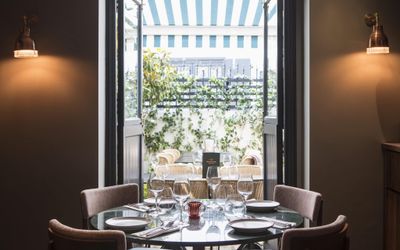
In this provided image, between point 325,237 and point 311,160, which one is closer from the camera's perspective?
point 325,237

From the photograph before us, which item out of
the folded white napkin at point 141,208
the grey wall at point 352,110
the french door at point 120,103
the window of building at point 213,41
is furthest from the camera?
the window of building at point 213,41

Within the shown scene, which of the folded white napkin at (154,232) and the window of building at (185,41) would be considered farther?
the window of building at (185,41)

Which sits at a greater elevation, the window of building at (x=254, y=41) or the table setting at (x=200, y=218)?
the window of building at (x=254, y=41)

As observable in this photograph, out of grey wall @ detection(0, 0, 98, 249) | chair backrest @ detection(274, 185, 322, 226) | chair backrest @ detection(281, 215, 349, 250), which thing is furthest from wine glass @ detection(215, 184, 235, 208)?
grey wall @ detection(0, 0, 98, 249)

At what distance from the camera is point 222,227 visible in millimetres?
2262

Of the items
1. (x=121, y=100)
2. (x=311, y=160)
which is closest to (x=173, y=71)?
(x=121, y=100)

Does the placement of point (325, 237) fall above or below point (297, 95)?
below

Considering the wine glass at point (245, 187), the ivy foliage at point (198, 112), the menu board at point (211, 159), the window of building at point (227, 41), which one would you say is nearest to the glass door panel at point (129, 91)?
the menu board at point (211, 159)

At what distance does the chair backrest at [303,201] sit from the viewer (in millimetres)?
2654

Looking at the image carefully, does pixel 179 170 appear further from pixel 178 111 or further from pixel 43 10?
pixel 178 111

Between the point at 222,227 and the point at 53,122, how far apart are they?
191 cm

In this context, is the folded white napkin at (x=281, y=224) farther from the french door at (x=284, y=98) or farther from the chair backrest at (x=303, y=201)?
the french door at (x=284, y=98)

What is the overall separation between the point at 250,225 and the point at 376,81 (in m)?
1.94

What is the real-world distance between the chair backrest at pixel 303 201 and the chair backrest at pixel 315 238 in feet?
2.07
